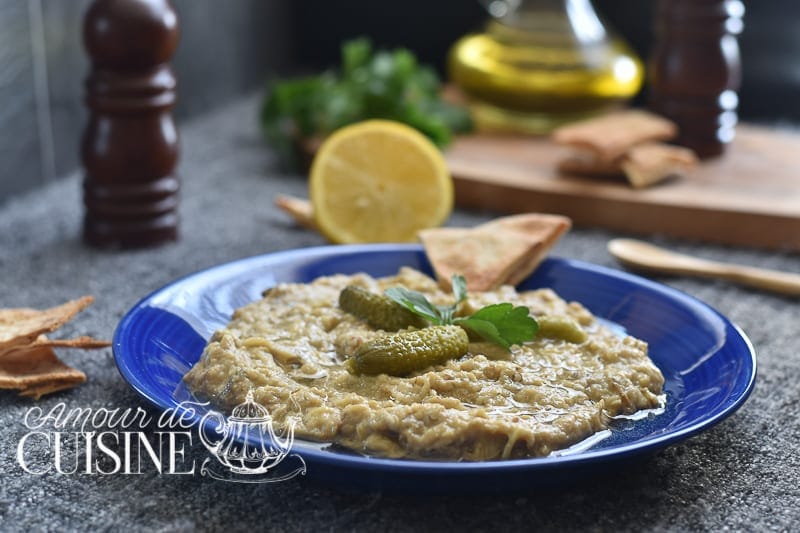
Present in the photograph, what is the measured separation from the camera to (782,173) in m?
2.53

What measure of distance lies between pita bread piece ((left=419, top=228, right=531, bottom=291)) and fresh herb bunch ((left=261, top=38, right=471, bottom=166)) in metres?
0.89

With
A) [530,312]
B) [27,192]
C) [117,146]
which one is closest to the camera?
[530,312]

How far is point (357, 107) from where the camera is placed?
2.64 metres

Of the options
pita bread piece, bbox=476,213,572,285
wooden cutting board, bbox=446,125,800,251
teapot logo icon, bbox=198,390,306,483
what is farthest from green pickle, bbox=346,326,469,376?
wooden cutting board, bbox=446,125,800,251

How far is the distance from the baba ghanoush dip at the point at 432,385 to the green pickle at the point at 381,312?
0.01 meters

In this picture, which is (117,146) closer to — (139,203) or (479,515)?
(139,203)

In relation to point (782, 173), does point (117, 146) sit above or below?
above

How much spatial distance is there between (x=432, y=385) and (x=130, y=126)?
1056 millimetres

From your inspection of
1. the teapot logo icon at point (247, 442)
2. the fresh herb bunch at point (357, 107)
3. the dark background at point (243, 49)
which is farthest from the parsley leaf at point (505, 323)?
the dark background at point (243, 49)

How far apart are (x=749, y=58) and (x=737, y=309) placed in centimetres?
171

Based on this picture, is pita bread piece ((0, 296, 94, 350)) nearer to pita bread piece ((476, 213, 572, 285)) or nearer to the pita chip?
the pita chip

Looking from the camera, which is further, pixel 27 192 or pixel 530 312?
pixel 27 192

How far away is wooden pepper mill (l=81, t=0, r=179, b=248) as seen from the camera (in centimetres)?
197

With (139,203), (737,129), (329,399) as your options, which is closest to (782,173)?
(737,129)
